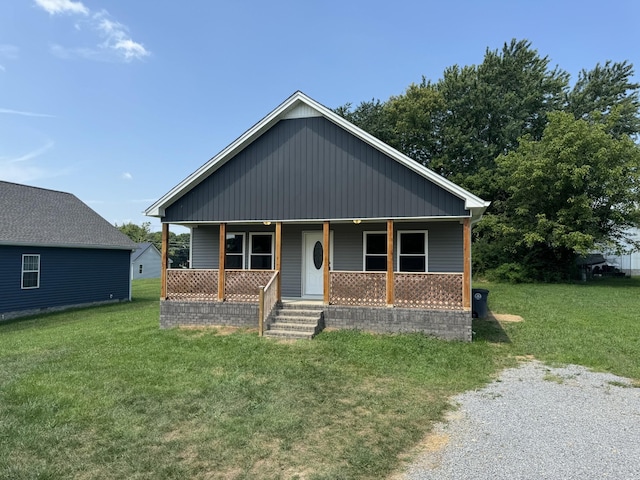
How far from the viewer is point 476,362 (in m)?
7.86

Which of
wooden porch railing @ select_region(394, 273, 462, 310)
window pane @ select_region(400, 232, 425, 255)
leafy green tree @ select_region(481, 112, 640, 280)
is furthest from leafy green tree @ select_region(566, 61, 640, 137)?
wooden porch railing @ select_region(394, 273, 462, 310)

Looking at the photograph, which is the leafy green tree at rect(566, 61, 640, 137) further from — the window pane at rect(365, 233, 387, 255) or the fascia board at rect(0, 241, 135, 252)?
the fascia board at rect(0, 241, 135, 252)

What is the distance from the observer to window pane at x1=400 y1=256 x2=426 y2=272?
12.1 m

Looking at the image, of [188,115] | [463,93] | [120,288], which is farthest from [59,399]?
[463,93]

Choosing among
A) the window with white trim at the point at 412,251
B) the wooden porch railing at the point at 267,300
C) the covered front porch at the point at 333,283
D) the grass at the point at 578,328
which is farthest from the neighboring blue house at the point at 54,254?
the grass at the point at 578,328

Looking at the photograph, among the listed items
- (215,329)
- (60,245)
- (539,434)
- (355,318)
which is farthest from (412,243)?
(60,245)

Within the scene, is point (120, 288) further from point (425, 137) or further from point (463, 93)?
point (463, 93)

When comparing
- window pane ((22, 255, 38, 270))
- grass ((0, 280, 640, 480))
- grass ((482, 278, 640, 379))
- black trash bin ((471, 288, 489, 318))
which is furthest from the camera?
window pane ((22, 255, 38, 270))

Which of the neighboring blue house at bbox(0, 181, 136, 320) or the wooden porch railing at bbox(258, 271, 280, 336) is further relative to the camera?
the neighboring blue house at bbox(0, 181, 136, 320)

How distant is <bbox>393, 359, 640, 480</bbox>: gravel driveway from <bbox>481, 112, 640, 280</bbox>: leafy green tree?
59.9 ft

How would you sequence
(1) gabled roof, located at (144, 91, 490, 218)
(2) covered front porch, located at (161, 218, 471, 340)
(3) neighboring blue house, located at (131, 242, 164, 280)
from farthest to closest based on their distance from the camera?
(3) neighboring blue house, located at (131, 242, 164, 280), (1) gabled roof, located at (144, 91, 490, 218), (2) covered front porch, located at (161, 218, 471, 340)

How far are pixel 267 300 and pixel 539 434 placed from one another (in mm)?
6893

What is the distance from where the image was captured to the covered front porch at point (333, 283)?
9773 millimetres

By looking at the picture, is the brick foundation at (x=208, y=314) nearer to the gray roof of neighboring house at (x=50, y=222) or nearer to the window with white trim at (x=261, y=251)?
the window with white trim at (x=261, y=251)
